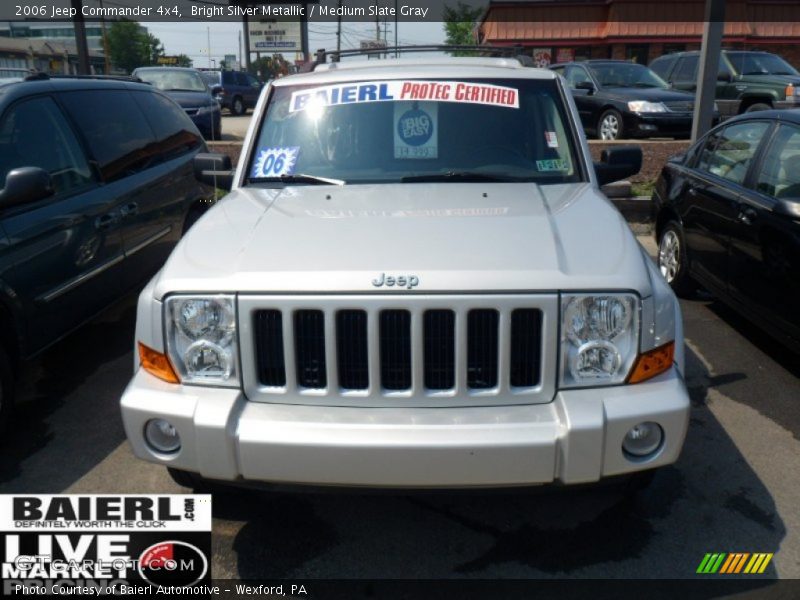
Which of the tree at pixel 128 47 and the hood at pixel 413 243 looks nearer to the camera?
the hood at pixel 413 243

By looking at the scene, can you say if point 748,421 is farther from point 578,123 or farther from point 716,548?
point 578,123

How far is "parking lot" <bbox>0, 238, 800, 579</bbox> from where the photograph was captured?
9.52ft

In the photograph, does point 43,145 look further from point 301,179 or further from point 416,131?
point 416,131

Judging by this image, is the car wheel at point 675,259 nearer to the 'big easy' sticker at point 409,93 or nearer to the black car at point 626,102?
the 'big easy' sticker at point 409,93

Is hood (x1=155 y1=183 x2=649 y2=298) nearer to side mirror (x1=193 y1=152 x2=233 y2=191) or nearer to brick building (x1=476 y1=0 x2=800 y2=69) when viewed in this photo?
side mirror (x1=193 y1=152 x2=233 y2=191)

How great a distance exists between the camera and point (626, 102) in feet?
38.2

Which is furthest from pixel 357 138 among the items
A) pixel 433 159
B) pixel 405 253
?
pixel 405 253

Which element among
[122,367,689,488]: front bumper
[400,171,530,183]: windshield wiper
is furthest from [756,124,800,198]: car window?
→ [122,367,689,488]: front bumper

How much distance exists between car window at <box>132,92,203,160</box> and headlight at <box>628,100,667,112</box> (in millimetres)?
7352

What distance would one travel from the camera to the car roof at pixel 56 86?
171 inches

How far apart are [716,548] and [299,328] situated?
1.90 metres

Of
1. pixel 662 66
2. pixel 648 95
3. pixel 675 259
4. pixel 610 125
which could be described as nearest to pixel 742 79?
pixel 662 66

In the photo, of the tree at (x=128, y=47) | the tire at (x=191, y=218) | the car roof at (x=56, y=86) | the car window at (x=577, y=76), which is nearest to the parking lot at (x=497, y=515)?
the car roof at (x=56, y=86)

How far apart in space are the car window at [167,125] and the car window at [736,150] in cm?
432
